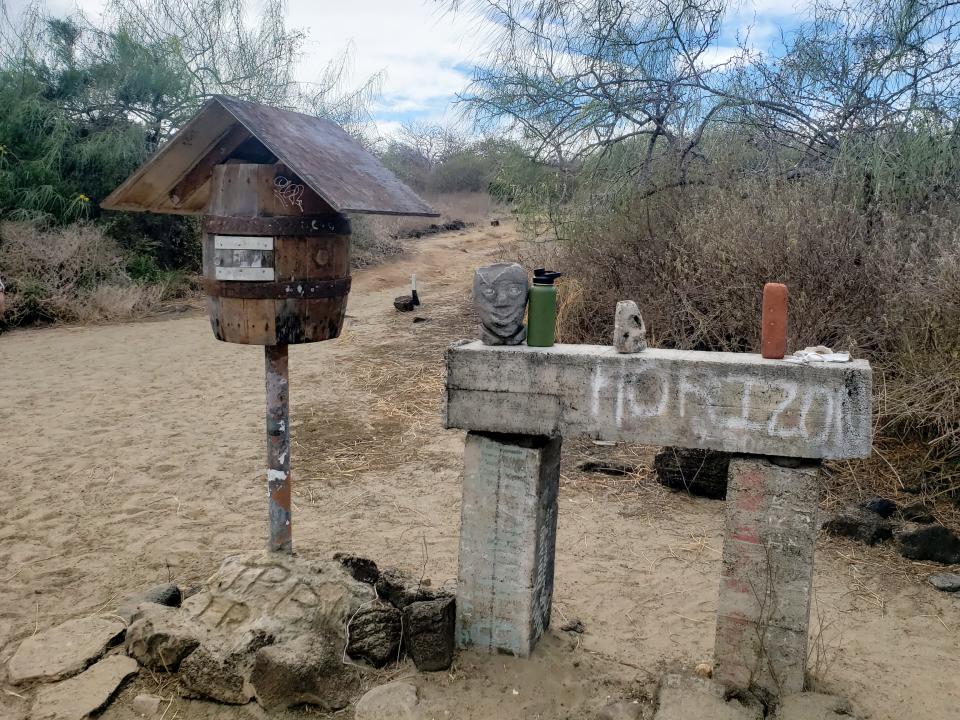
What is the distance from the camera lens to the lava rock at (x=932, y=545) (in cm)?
455

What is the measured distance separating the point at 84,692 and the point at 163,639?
334 mm

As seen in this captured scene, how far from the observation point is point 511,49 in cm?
881

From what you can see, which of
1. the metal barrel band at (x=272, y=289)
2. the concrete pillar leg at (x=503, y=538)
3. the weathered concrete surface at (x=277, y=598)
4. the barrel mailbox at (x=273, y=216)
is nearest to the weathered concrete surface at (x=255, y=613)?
the weathered concrete surface at (x=277, y=598)

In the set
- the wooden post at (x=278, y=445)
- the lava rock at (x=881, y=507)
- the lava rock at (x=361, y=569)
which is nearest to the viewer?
the wooden post at (x=278, y=445)

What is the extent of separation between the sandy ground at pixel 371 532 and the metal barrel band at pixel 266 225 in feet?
6.07

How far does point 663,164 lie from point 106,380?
635 centimetres

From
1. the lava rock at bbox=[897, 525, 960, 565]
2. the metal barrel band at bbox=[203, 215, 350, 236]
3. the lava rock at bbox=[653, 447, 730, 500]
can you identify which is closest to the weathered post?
the metal barrel band at bbox=[203, 215, 350, 236]

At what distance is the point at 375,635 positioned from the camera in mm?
3361

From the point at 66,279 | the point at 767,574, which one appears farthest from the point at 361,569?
the point at 66,279

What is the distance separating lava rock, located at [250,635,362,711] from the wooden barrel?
1.22 m

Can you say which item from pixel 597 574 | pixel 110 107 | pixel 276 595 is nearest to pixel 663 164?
pixel 597 574

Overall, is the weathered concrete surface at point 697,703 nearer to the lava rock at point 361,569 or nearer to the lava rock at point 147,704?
the lava rock at point 361,569

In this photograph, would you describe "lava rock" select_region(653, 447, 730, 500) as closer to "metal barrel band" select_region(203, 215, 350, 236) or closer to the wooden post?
the wooden post

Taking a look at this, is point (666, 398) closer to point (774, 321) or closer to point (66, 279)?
point (774, 321)
